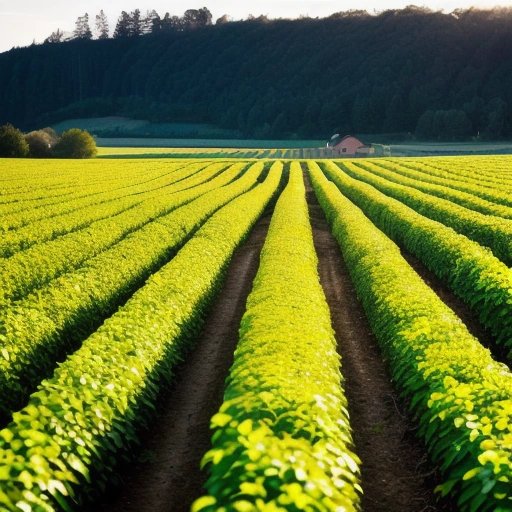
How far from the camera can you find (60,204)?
31.5m

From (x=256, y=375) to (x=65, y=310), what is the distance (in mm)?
5910

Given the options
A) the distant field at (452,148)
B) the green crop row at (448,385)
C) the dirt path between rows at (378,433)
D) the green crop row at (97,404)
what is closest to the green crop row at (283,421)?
the dirt path between rows at (378,433)

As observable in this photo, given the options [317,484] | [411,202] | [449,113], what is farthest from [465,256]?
[449,113]

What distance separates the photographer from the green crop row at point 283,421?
534 cm

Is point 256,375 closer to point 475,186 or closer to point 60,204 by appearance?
point 60,204

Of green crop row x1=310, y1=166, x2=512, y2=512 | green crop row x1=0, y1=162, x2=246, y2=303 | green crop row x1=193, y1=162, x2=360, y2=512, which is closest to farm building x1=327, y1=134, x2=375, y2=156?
green crop row x1=0, y1=162, x2=246, y2=303

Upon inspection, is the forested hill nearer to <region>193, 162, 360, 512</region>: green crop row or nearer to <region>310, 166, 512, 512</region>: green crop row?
<region>310, 166, 512, 512</region>: green crop row

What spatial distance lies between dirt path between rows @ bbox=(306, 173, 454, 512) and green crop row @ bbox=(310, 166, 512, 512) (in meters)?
0.37

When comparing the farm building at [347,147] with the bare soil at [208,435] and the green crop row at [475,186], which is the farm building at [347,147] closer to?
the green crop row at [475,186]

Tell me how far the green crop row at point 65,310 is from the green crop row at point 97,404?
127 cm

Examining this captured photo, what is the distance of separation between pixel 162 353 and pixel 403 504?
4991 millimetres

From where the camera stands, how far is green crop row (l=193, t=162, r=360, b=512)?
5336mm

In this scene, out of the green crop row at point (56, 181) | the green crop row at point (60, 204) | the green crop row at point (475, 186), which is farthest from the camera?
the green crop row at point (56, 181)

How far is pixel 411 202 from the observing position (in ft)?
104
